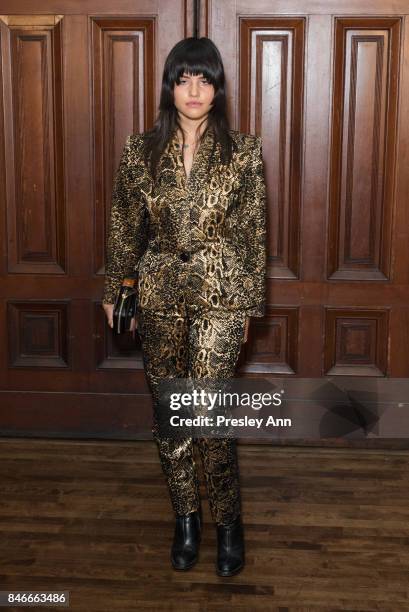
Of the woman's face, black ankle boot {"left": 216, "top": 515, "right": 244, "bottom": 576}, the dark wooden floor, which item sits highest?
the woman's face

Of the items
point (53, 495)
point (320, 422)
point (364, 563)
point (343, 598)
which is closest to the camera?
point (343, 598)

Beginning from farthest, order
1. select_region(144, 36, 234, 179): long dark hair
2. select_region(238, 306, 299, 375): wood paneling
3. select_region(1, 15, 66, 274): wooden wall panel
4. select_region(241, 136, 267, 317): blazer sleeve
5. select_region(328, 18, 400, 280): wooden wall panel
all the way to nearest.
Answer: select_region(238, 306, 299, 375): wood paneling < select_region(1, 15, 66, 274): wooden wall panel < select_region(328, 18, 400, 280): wooden wall panel < select_region(241, 136, 267, 317): blazer sleeve < select_region(144, 36, 234, 179): long dark hair

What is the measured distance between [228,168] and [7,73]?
5.52 feet

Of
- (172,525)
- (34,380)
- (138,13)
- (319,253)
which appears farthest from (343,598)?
(138,13)

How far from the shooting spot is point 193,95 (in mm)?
2396

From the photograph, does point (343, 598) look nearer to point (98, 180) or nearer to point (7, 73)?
point (98, 180)

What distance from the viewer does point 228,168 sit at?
8.02 ft

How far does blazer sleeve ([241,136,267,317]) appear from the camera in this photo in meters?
2.49

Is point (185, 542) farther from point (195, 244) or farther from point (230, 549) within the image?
point (195, 244)

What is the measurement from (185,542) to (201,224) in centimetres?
100

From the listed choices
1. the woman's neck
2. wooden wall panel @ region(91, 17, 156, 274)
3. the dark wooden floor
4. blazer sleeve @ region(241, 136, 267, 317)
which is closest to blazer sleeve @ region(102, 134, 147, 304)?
the woman's neck

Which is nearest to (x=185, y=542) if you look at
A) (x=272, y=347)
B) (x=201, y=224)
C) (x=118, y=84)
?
(x=201, y=224)
